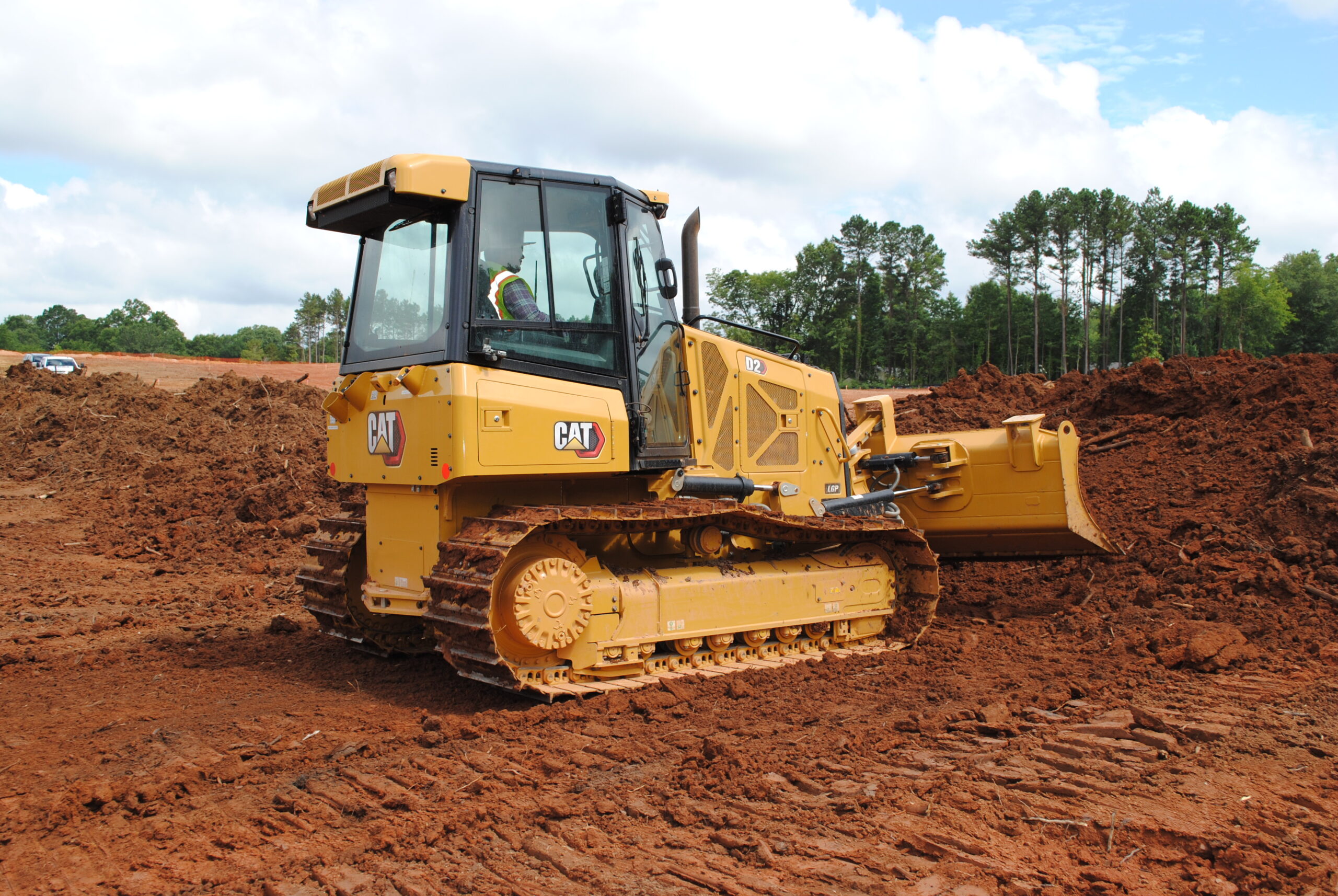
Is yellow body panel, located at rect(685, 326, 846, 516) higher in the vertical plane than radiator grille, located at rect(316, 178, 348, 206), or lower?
lower

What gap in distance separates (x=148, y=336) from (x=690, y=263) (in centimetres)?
11415

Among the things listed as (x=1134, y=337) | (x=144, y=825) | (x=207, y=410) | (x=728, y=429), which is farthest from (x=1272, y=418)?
(x=1134, y=337)

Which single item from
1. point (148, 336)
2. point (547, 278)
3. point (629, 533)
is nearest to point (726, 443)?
point (629, 533)

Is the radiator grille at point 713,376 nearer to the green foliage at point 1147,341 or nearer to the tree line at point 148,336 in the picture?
the green foliage at point 1147,341

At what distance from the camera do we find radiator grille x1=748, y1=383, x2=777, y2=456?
696 cm

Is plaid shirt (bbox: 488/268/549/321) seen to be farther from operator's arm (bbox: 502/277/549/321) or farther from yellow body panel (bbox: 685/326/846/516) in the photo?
yellow body panel (bbox: 685/326/846/516)

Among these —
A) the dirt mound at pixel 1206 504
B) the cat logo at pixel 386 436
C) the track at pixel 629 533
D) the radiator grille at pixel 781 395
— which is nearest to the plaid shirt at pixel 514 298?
the cat logo at pixel 386 436

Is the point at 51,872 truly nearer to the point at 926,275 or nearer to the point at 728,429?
the point at 728,429

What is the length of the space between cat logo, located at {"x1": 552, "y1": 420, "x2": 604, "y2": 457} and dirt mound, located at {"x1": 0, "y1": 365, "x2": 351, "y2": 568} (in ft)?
24.5

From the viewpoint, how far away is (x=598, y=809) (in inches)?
153

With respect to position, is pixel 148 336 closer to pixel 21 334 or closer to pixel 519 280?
pixel 21 334

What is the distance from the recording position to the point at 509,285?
5.43 meters

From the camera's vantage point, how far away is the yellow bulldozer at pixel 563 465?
17.1 ft

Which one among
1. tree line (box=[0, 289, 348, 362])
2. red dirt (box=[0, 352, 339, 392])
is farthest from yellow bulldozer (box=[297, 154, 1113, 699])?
tree line (box=[0, 289, 348, 362])
